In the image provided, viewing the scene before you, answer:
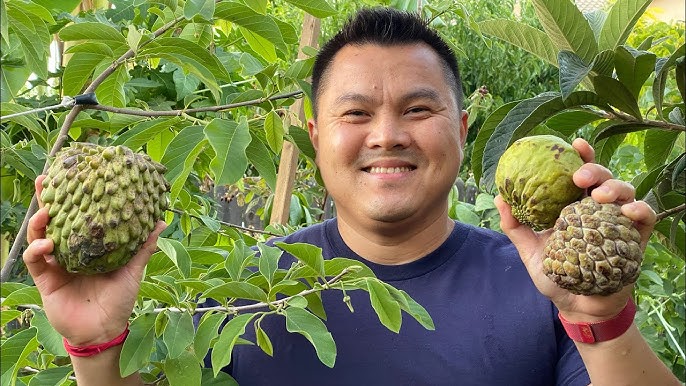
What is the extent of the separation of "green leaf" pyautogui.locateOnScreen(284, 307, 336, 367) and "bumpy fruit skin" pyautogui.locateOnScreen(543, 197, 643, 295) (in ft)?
1.26

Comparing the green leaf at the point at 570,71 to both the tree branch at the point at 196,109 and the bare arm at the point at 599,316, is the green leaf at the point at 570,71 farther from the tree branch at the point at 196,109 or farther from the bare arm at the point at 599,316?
the tree branch at the point at 196,109

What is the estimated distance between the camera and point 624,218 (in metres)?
1.21

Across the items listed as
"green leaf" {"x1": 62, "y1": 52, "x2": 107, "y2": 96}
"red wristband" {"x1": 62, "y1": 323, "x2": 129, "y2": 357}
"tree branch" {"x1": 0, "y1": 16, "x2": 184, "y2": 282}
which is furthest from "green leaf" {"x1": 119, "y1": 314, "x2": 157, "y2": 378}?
"green leaf" {"x1": 62, "y1": 52, "x2": 107, "y2": 96}

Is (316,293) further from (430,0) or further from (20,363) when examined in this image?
(430,0)

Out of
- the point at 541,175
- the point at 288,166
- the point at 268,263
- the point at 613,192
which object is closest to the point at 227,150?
the point at 268,263

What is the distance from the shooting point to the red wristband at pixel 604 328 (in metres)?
1.37

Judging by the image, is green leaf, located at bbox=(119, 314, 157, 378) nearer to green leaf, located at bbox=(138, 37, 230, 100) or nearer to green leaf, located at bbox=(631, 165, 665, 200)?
green leaf, located at bbox=(138, 37, 230, 100)

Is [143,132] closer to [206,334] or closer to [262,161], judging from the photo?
[262,161]

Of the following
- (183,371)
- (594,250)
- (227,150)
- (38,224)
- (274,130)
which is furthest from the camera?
(274,130)

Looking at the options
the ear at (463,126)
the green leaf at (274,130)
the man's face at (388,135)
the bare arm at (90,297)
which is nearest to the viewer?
the bare arm at (90,297)

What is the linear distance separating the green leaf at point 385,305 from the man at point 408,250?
40 cm

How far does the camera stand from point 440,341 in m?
1.85

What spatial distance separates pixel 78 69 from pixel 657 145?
44.7 inches

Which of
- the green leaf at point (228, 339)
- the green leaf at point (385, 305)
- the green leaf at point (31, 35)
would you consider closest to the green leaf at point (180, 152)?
the green leaf at point (31, 35)
